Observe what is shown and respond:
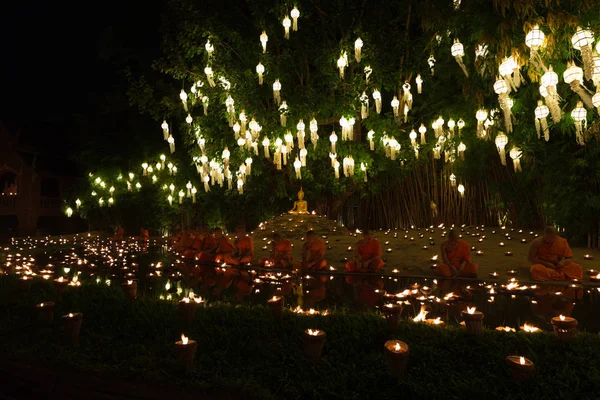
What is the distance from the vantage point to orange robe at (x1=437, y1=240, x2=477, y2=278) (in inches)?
273

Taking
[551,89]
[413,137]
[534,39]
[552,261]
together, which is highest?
[413,137]

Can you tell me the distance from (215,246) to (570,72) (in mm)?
7320

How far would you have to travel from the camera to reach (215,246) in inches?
383

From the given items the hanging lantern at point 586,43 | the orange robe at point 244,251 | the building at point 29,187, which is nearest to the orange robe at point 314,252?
the orange robe at point 244,251

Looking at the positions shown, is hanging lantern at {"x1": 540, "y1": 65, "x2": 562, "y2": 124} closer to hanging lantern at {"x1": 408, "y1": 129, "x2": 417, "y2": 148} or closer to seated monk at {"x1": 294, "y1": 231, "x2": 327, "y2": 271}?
seated monk at {"x1": 294, "y1": 231, "x2": 327, "y2": 271}

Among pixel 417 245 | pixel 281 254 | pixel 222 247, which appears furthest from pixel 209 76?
pixel 417 245

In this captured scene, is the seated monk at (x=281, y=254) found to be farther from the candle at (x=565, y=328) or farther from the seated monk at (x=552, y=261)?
the candle at (x=565, y=328)

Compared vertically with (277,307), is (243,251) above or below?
above

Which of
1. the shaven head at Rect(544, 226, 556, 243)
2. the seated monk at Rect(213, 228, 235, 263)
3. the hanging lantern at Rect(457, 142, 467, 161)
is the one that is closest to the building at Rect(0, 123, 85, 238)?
the seated monk at Rect(213, 228, 235, 263)

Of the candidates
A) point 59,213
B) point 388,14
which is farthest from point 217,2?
point 59,213

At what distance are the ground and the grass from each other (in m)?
3.88

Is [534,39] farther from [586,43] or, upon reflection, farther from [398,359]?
[398,359]

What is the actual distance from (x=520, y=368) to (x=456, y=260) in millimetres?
4369

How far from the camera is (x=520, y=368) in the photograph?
281cm
